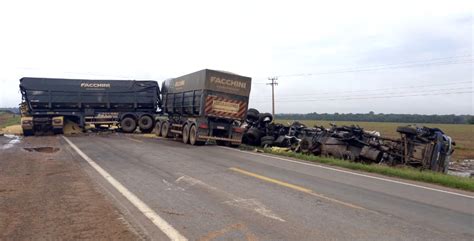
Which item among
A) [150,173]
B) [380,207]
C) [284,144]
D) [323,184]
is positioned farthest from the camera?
[284,144]

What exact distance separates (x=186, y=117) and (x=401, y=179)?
1295 cm

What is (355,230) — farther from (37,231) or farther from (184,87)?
(184,87)

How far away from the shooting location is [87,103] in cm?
2723

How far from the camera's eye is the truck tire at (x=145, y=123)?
1120 inches

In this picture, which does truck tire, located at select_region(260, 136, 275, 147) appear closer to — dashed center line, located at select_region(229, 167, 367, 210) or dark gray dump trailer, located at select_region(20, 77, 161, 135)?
dashed center line, located at select_region(229, 167, 367, 210)

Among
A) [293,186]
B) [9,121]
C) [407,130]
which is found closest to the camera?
[293,186]

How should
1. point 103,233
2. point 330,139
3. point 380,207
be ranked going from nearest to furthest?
1. point 103,233
2. point 380,207
3. point 330,139

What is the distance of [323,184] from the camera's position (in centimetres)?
877

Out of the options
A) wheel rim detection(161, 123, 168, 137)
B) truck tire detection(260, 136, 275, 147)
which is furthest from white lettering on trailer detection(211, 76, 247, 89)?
wheel rim detection(161, 123, 168, 137)

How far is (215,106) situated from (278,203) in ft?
40.0

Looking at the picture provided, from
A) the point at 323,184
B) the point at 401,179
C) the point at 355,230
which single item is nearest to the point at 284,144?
the point at 401,179

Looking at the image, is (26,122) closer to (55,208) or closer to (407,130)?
(55,208)

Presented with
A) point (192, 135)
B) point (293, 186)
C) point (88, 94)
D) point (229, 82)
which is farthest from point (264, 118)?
point (293, 186)

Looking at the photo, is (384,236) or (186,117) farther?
(186,117)
